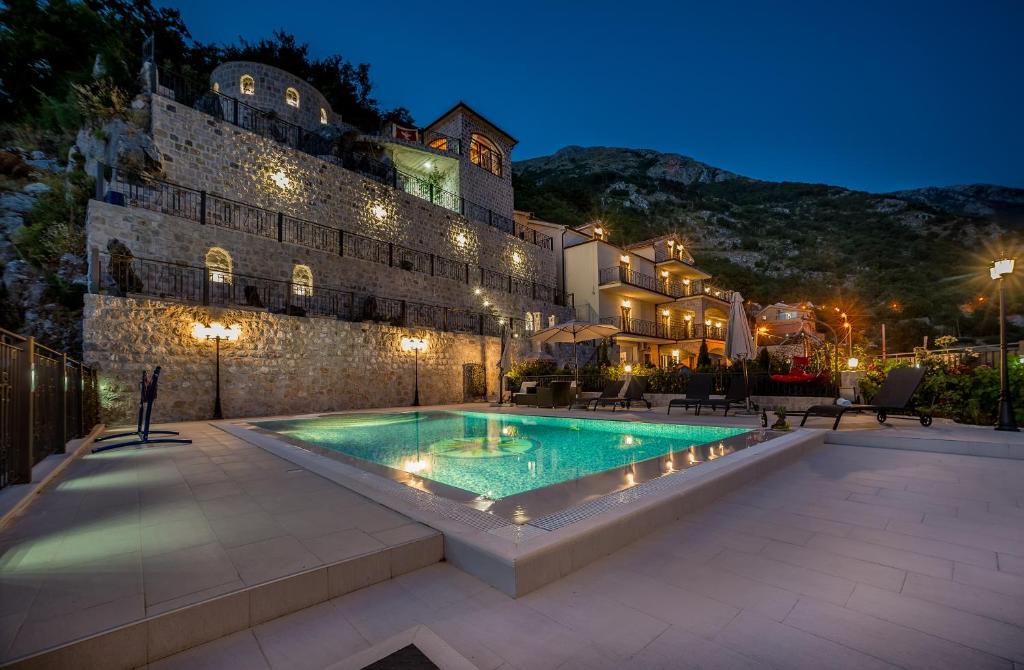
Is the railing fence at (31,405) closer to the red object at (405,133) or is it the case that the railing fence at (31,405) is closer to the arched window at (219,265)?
the arched window at (219,265)

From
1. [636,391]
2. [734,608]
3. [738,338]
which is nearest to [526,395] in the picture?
[636,391]

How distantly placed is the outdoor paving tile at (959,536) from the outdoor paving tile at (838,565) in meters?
0.78

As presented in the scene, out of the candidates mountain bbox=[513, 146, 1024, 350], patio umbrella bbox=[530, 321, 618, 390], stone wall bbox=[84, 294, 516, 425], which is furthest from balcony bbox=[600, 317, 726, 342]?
stone wall bbox=[84, 294, 516, 425]

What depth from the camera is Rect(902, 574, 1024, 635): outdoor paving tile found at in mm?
1909

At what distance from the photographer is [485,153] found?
23703 mm

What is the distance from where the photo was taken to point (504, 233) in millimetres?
21922

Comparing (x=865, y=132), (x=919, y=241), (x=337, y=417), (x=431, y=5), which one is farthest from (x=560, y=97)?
(x=337, y=417)

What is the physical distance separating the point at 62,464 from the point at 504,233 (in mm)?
19192

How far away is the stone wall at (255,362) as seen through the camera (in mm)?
9234

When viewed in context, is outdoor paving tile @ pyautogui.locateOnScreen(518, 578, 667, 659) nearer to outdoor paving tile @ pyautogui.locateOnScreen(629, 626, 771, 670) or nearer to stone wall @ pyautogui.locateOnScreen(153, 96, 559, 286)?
outdoor paving tile @ pyautogui.locateOnScreen(629, 626, 771, 670)

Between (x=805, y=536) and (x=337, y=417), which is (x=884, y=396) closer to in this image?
(x=805, y=536)

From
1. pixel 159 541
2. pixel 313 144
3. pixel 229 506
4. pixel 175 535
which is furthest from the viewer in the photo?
pixel 313 144

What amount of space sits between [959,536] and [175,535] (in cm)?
502

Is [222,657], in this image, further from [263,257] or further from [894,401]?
[263,257]
